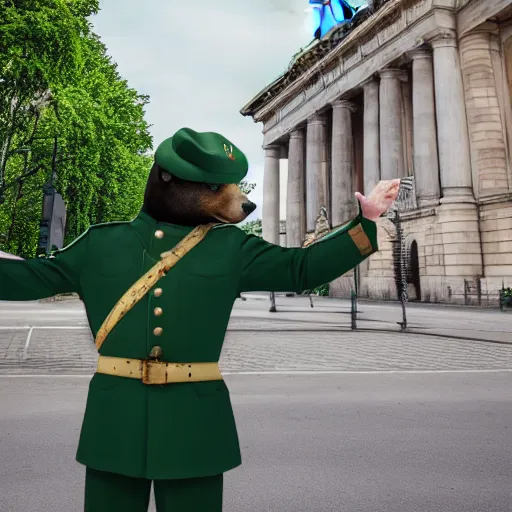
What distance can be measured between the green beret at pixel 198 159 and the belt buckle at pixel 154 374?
0.75 metres

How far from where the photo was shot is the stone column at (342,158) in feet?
132

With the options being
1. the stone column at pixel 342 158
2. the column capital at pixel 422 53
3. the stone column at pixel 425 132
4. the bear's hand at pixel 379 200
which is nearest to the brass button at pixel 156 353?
the bear's hand at pixel 379 200

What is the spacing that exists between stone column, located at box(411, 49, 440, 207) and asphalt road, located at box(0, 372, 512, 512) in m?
23.7

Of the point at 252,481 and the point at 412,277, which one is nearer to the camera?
the point at 252,481

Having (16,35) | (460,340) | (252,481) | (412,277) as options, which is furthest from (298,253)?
(412,277)

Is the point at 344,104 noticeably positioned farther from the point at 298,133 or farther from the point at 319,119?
the point at 298,133

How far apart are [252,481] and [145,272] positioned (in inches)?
94.1

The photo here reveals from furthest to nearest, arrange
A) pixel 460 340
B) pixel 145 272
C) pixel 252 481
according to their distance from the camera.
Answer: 1. pixel 460 340
2. pixel 252 481
3. pixel 145 272

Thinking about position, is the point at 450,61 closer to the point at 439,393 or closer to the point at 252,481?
the point at 439,393

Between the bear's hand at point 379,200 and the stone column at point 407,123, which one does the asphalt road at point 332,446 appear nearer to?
the bear's hand at point 379,200

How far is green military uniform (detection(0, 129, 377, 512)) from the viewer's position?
2.19m

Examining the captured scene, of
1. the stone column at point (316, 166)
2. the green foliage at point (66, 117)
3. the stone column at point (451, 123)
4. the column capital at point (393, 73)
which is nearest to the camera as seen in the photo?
the green foliage at point (66, 117)

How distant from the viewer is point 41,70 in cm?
1948

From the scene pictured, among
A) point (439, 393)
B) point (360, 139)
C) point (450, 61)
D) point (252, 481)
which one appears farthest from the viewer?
point (360, 139)
